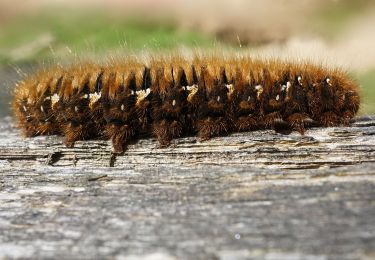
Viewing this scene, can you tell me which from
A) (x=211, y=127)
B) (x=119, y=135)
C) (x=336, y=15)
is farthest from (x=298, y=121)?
(x=336, y=15)

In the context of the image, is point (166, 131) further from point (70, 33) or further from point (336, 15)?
point (336, 15)

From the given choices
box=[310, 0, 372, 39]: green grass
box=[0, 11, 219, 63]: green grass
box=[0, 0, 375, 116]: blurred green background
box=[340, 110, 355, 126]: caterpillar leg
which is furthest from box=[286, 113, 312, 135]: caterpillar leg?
box=[310, 0, 372, 39]: green grass

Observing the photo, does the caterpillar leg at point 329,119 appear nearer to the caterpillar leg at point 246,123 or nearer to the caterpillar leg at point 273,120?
the caterpillar leg at point 273,120

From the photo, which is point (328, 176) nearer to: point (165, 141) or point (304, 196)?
point (304, 196)

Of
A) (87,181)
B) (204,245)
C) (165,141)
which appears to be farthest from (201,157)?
(204,245)

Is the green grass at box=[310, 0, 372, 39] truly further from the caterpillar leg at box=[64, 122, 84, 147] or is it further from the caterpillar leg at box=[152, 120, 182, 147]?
the caterpillar leg at box=[64, 122, 84, 147]

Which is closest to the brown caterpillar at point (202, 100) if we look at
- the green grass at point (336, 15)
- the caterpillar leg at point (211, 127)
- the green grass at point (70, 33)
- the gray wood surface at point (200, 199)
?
the caterpillar leg at point (211, 127)
